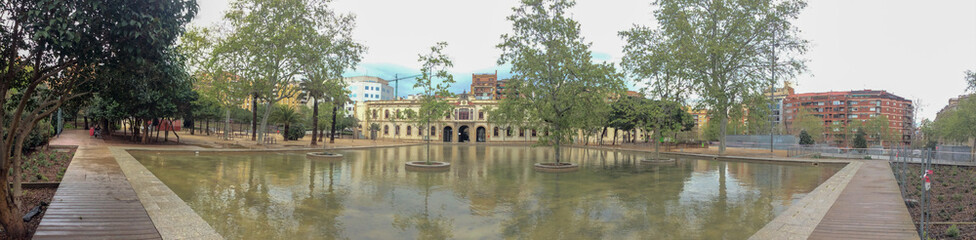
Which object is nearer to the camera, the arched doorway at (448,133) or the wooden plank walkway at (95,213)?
the wooden plank walkway at (95,213)

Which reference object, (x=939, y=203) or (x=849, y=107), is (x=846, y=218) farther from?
(x=849, y=107)

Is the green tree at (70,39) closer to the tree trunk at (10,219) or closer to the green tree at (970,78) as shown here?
the tree trunk at (10,219)

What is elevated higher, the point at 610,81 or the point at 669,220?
the point at 610,81

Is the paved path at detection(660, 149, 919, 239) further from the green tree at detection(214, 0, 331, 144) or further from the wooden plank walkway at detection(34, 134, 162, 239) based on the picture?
the green tree at detection(214, 0, 331, 144)

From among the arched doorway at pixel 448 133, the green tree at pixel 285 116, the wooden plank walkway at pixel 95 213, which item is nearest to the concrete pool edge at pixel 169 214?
the wooden plank walkway at pixel 95 213

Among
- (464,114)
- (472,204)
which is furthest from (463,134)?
(472,204)

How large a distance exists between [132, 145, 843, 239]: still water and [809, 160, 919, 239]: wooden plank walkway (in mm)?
1109

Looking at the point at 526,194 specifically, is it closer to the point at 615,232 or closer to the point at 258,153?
the point at 615,232

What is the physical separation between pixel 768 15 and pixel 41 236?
3434 cm

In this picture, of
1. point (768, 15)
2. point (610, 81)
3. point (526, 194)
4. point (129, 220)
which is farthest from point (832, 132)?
point (129, 220)

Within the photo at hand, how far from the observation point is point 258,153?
2791 cm

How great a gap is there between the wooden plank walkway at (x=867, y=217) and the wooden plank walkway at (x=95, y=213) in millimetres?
10593

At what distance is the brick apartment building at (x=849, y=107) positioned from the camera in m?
112

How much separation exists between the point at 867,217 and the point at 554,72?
13296 mm
